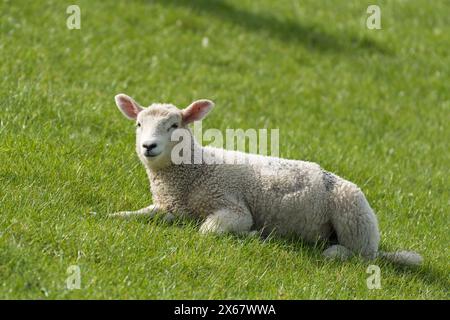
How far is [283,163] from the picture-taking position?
311 inches

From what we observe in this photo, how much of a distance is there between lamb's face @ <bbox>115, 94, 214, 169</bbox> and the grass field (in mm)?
569

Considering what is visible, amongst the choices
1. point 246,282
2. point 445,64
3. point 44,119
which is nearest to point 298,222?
point 246,282

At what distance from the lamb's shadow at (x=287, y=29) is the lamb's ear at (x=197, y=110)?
8.55 meters

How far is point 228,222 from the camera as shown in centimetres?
741

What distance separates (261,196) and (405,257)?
1382 millimetres

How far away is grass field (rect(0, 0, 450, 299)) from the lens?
6.69 metres

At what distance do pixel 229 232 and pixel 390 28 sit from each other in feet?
36.1

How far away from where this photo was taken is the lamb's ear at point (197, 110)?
7.84m
